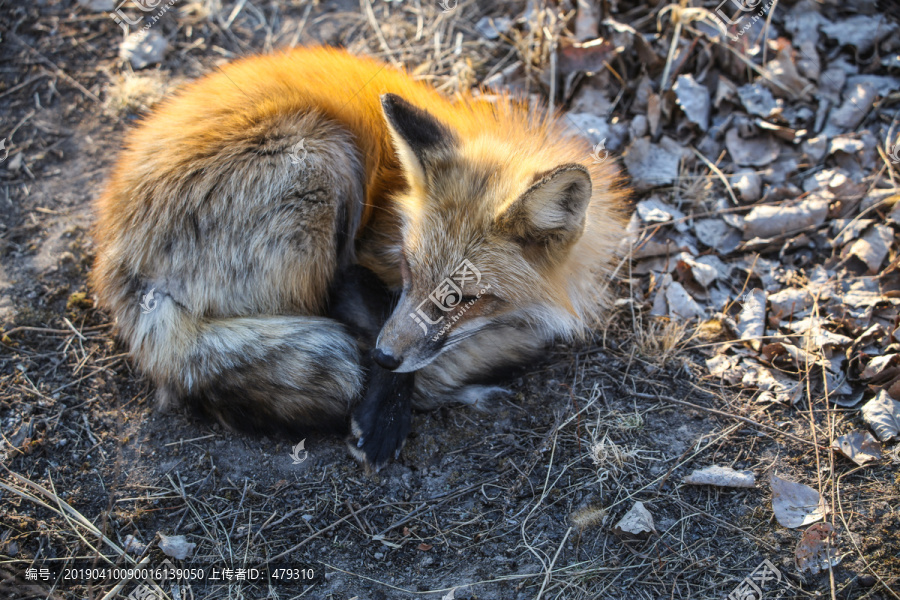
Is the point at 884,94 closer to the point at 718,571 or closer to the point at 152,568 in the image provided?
the point at 718,571

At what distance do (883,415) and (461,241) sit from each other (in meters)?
1.96

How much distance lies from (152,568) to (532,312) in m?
1.84

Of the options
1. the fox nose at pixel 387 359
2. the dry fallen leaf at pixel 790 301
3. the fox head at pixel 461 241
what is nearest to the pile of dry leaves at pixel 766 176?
the dry fallen leaf at pixel 790 301

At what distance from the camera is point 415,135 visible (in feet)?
7.45

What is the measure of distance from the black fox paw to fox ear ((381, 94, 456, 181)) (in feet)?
3.00

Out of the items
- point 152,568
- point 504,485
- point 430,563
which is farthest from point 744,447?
point 152,568

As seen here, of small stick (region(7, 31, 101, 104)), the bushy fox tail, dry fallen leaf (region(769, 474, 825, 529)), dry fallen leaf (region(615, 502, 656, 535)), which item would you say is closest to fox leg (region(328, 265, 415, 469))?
the bushy fox tail

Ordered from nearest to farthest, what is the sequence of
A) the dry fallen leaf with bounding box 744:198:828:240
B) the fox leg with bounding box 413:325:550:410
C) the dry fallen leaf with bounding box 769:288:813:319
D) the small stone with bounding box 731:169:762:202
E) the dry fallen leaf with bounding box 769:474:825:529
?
the dry fallen leaf with bounding box 769:474:825:529 < the fox leg with bounding box 413:325:550:410 < the dry fallen leaf with bounding box 769:288:813:319 < the dry fallen leaf with bounding box 744:198:828:240 < the small stone with bounding box 731:169:762:202

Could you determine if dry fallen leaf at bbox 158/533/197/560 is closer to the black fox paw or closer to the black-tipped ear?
the black fox paw

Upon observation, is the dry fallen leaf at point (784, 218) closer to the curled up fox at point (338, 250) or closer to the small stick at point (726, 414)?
the curled up fox at point (338, 250)

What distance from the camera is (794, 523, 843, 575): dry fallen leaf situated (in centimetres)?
203

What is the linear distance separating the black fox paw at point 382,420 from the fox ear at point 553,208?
86cm

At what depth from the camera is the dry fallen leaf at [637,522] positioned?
2.17m

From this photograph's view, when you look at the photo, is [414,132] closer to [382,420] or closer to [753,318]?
[382,420]
